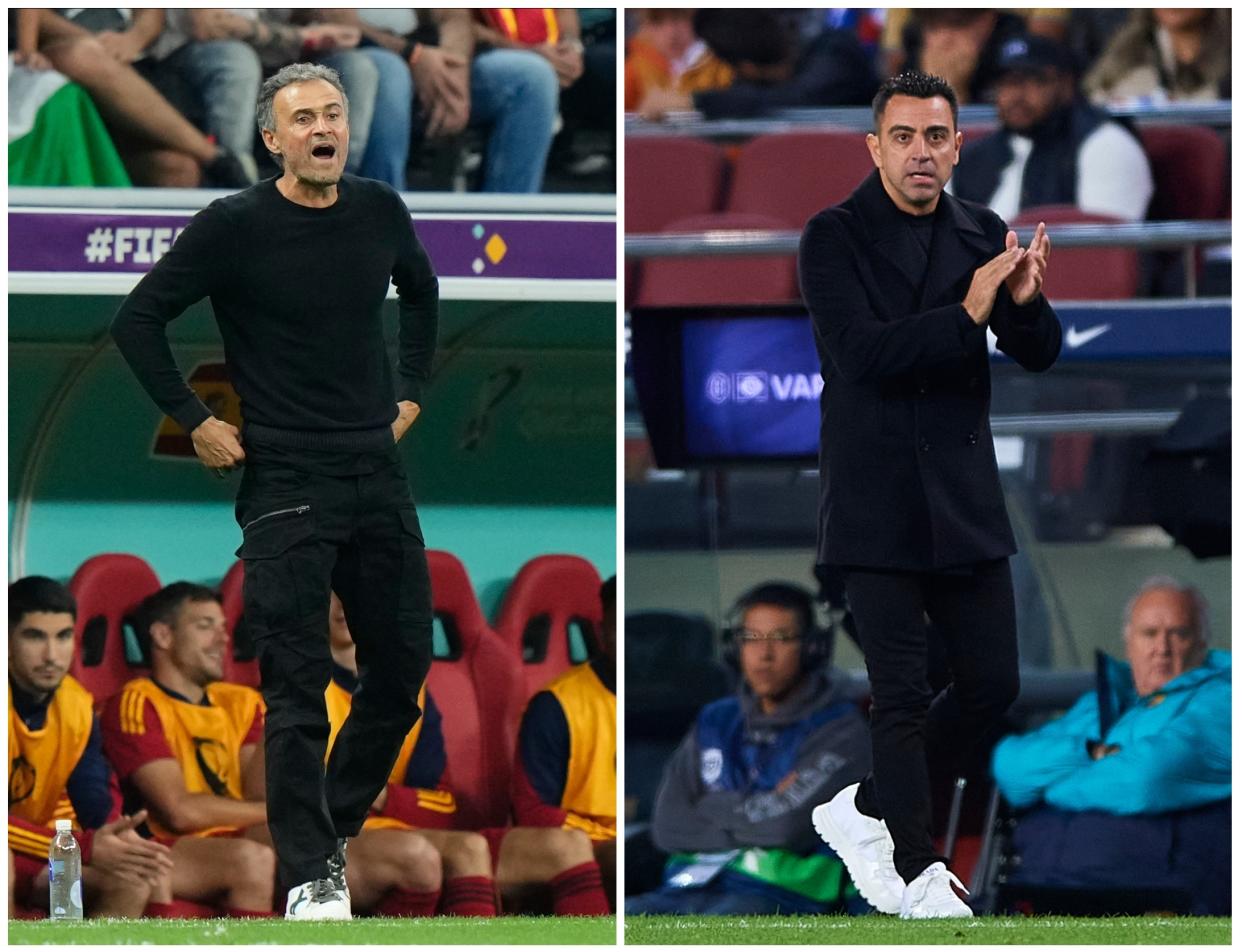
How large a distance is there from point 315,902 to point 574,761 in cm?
137

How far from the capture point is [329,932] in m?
4.14

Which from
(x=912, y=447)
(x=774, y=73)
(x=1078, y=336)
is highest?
(x=774, y=73)

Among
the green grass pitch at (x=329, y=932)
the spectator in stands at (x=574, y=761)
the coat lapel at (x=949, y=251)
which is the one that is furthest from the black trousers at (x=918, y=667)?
the spectator in stands at (x=574, y=761)

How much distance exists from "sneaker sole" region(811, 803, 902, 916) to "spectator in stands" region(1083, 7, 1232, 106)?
319 cm

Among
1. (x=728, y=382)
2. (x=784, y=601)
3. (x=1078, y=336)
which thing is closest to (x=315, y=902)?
(x=728, y=382)

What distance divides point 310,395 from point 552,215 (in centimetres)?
131

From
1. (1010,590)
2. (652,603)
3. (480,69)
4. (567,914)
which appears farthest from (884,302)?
(652,603)

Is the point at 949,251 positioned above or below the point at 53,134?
below

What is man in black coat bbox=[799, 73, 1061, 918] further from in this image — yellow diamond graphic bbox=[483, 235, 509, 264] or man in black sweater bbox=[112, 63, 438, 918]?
yellow diamond graphic bbox=[483, 235, 509, 264]

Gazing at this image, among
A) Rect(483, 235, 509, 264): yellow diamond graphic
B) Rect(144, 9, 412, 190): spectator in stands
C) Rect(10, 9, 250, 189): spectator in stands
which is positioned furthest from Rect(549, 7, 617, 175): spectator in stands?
Rect(10, 9, 250, 189): spectator in stands

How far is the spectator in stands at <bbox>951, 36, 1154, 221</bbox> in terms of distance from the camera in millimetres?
6652

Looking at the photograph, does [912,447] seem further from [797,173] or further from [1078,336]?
[797,173]

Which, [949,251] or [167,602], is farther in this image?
[167,602]

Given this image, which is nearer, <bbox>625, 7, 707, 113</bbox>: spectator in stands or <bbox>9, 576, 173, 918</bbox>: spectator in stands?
<bbox>9, 576, 173, 918</bbox>: spectator in stands
